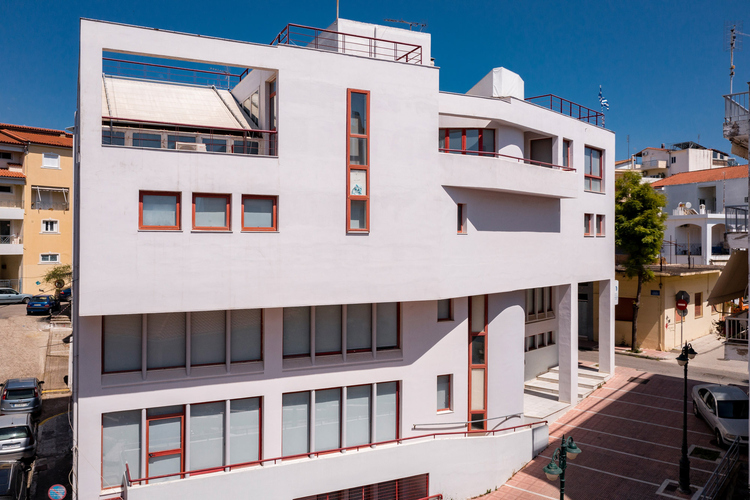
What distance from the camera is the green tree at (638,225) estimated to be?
31797mm

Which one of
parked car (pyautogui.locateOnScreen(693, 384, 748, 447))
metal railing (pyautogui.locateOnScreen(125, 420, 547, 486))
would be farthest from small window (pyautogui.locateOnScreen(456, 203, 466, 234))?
parked car (pyautogui.locateOnScreen(693, 384, 748, 447))

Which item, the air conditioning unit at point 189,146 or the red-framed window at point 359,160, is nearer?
the air conditioning unit at point 189,146

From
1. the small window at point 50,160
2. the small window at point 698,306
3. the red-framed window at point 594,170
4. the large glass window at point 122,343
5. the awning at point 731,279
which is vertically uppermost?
the small window at point 50,160

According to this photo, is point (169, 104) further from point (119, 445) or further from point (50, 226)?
point (50, 226)

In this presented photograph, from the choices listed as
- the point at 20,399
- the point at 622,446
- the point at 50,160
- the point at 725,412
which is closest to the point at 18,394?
the point at 20,399

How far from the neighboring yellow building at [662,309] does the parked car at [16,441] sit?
32.2 m

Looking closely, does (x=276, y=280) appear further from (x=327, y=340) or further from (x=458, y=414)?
(x=458, y=414)

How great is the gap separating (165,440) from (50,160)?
36848 mm

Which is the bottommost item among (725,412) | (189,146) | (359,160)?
(725,412)

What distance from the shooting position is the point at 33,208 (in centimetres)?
4231

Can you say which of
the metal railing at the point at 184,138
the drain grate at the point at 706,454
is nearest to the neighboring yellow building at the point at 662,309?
the drain grate at the point at 706,454

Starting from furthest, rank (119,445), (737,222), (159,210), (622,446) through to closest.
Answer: (622,446) → (737,222) → (119,445) → (159,210)

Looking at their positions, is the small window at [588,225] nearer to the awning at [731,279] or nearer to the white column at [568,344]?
the white column at [568,344]

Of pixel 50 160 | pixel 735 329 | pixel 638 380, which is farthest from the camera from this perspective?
pixel 50 160
